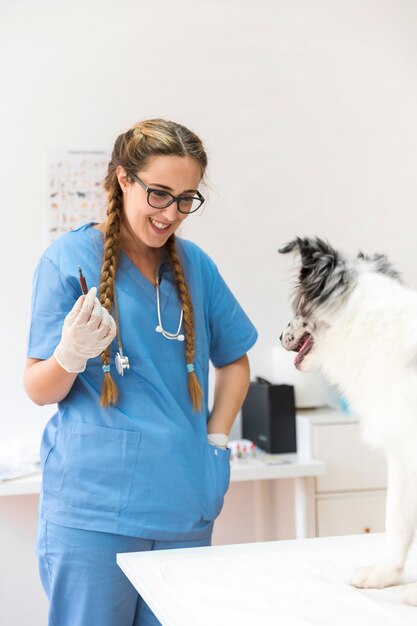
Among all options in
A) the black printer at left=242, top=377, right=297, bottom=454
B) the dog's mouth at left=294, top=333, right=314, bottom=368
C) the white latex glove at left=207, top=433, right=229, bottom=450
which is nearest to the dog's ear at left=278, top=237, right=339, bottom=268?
the dog's mouth at left=294, top=333, right=314, bottom=368

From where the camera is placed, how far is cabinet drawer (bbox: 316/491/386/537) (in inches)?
112

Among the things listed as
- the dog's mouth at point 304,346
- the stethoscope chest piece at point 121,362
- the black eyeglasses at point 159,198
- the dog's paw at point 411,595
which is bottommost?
the dog's paw at point 411,595

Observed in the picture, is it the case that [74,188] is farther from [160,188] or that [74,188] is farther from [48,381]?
[48,381]

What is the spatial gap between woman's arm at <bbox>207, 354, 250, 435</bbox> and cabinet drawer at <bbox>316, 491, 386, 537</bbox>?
1081 mm

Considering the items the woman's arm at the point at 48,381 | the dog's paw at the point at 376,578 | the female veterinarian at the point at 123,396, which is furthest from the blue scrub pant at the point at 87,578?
the dog's paw at the point at 376,578

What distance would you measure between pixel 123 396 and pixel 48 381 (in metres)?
0.16

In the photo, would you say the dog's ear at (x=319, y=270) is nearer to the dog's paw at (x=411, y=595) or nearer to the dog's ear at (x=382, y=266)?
the dog's ear at (x=382, y=266)

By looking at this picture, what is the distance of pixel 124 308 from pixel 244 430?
1.56m

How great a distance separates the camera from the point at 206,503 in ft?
5.52

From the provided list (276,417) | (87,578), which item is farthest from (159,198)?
(276,417)

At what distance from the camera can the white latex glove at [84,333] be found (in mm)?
1503

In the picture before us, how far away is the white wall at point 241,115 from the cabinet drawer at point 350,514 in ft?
→ 2.08

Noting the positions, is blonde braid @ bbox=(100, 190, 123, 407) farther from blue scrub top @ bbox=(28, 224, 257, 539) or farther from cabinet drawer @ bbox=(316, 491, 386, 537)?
cabinet drawer @ bbox=(316, 491, 386, 537)

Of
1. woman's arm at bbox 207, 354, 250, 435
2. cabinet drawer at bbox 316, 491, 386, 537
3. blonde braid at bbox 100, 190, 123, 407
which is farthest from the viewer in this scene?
cabinet drawer at bbox 316, 491, 386, 537
